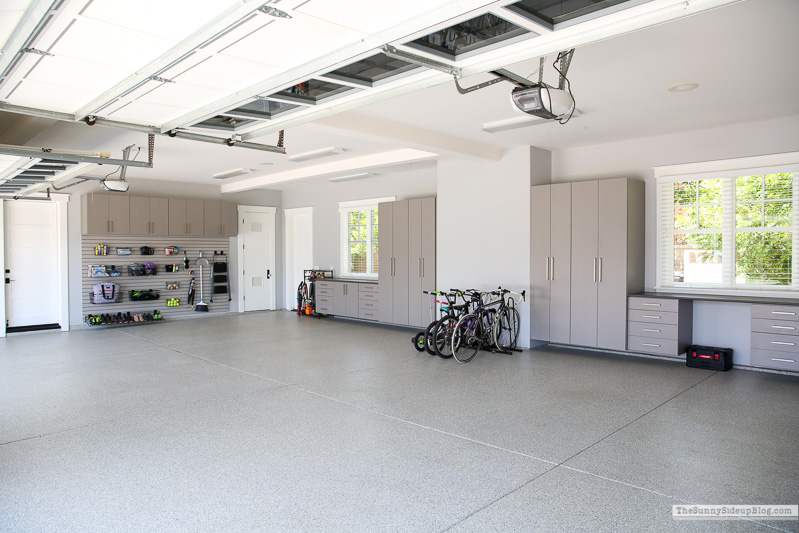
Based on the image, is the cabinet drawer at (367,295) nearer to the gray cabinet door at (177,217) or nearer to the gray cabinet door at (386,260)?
the gray cabinet door at (386,260)

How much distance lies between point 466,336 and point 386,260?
2.84m

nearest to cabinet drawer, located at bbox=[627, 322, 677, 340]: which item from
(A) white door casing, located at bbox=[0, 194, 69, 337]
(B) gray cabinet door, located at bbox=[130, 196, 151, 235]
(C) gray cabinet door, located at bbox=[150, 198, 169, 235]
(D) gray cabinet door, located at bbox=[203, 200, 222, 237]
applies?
(D) gray cabinet door, located at bbox=[203, 200, 222, 237]

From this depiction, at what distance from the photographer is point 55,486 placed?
3.03m

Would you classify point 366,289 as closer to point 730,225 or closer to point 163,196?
point 163,196

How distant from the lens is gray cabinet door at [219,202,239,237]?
35.6ft

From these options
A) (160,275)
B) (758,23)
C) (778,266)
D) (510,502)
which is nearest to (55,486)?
(510,502)

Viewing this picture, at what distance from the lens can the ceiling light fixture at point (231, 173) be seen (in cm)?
910

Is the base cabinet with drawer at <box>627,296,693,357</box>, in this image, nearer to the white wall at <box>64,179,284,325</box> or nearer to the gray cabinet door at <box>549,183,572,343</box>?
the gray cabinet door at <box>549,183,572,343</box>

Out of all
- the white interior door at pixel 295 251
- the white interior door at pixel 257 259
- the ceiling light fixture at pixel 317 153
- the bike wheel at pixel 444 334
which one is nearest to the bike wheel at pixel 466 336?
the bike wheel at pixel 444 334

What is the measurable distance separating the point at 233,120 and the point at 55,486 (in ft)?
8.01

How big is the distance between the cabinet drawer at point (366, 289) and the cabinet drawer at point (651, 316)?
4379mm

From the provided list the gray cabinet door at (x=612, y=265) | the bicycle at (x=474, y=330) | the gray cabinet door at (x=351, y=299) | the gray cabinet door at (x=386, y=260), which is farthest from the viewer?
the gray cabinet door at (x=351, y=299)

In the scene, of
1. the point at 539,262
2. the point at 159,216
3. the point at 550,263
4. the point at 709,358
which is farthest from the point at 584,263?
the point at 159,216

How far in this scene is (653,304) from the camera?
238 inches
